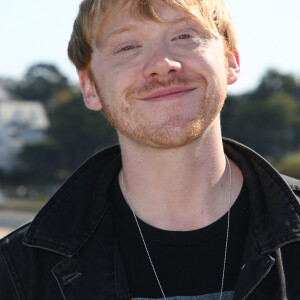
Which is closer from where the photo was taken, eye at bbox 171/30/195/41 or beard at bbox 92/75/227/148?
beard at bbox 92/75/227/148

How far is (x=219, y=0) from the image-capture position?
133 inches

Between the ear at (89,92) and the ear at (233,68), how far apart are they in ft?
2.10

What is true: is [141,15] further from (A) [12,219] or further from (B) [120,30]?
(A) [12,219]

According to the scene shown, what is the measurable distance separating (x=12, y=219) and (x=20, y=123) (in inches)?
2348

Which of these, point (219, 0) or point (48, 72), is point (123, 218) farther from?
point (48, 72)

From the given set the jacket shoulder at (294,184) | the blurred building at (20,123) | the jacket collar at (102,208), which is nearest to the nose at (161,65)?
the jacket collar at (102,208)

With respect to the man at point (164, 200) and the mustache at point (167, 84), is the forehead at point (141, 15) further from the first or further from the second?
the mustache at point (167, 84)

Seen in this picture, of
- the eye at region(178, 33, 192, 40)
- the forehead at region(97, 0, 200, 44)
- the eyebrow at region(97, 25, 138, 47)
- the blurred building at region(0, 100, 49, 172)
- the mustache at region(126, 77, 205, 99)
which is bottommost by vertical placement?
the blurred building at region(0, 100, 49, 172)

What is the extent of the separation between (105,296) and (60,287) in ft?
0.62

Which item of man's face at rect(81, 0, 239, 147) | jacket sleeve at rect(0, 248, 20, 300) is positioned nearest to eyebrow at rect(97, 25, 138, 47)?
man's face at rect(81, 0, 239, 147)

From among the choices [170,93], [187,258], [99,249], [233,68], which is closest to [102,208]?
[99,249]

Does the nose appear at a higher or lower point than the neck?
higher

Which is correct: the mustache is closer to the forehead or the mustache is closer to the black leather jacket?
the forehead

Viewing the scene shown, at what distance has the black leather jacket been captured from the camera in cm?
280
